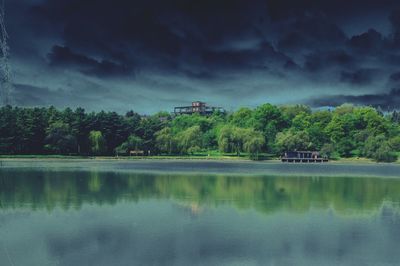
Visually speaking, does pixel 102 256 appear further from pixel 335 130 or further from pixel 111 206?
pixel 335 130

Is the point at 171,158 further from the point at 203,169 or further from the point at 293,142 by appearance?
the point at 203,169

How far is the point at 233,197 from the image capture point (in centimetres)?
2273

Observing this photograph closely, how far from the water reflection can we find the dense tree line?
33.4 meters

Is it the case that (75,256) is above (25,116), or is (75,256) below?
below

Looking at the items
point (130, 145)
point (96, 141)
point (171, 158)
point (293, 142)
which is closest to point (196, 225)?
point (96, 141)

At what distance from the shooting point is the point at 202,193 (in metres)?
24.2

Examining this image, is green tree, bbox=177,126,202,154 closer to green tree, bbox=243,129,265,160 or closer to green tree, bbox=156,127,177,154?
green tree, bbox=156,127,177,154

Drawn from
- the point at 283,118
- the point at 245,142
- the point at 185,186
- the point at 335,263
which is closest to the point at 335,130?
the point at 283,118

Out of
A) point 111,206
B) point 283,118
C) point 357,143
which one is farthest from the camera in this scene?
point 283,118

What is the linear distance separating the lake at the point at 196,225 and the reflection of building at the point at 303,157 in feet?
139

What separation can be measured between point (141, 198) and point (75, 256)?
1060cm

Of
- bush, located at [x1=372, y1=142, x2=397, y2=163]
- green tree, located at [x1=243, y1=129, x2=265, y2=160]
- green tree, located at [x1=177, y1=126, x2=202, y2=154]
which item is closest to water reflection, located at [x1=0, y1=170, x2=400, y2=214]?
green tree, located at [x1=243, y1=129, x2=265, y2=160]

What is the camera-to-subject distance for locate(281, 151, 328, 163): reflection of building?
6961 cm

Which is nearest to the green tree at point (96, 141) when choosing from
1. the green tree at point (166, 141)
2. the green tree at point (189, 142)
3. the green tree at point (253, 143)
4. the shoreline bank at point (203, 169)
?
the shoreline bank at point (203, 169)
